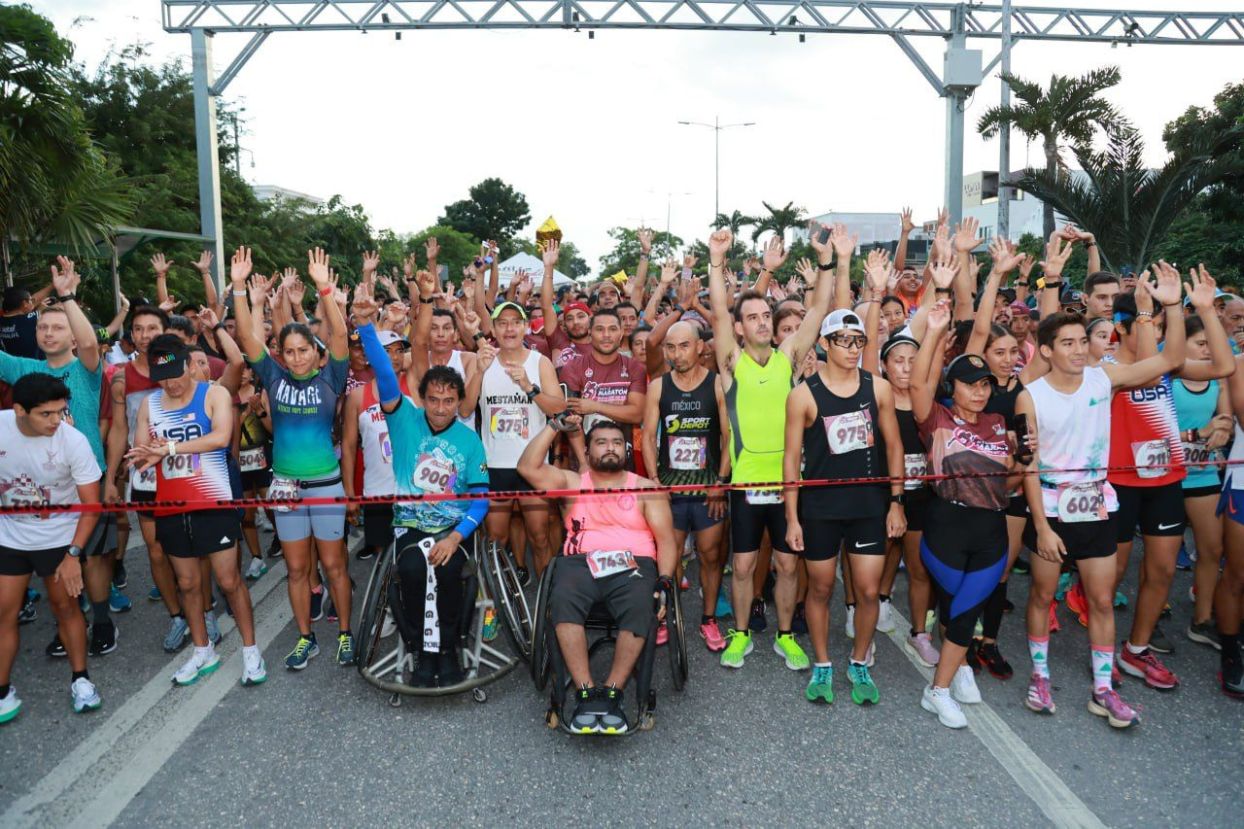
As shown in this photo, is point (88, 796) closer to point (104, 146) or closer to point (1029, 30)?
point (1029, 30)

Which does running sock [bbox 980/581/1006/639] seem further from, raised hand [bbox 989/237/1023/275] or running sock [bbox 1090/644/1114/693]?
raised hand [bbox 989/237/1023/275]

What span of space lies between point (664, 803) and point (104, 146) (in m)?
24.4

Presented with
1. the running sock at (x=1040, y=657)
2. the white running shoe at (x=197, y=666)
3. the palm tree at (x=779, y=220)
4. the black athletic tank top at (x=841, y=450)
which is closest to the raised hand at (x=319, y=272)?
the white running shoe at (x=197, y=666)

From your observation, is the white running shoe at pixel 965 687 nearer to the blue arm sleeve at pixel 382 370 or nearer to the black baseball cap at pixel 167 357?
the blue arm sleeve at pixel 382 370

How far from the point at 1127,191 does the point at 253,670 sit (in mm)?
13430

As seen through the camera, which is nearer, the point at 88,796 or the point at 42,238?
the point at 88,796

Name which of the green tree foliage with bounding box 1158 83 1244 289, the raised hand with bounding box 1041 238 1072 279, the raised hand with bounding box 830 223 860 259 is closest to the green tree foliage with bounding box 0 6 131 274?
the raised hand with bounding box 830 223 860 259

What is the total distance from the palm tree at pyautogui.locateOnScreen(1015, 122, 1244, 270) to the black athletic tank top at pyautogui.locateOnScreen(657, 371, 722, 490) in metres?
10.5

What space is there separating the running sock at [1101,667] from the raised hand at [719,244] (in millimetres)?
2841

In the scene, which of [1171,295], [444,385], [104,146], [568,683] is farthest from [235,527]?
[104,146]

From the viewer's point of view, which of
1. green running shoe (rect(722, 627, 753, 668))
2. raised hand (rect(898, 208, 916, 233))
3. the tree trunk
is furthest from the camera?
the tree trunk

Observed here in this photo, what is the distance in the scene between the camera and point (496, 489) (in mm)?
5262

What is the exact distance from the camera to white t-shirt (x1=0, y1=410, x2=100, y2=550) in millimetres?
3887

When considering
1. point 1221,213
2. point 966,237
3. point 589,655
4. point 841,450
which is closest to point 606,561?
point 589,655
